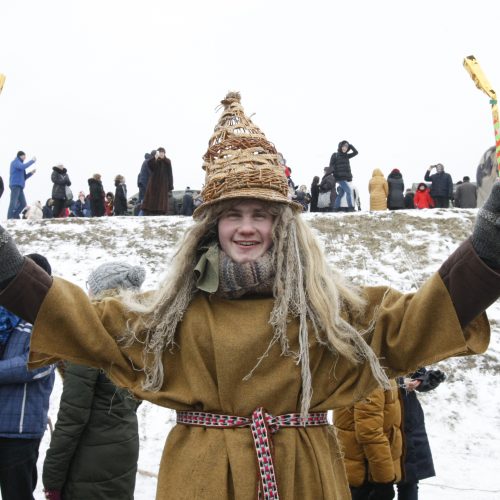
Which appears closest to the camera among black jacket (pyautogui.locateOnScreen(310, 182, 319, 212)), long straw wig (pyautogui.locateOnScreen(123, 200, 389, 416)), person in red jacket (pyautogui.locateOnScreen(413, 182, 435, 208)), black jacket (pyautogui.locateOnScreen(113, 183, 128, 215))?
long straw wig (pyautogui.locateOnScreen(123, 200, 389, 416))

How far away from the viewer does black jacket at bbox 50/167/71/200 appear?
41.9 ft

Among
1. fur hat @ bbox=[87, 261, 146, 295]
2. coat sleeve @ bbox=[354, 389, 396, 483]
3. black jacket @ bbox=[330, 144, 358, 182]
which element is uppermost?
black jacket @ bbox=[330, 144, 358, 182]

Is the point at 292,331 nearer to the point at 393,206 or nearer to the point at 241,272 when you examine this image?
the point at 241,272

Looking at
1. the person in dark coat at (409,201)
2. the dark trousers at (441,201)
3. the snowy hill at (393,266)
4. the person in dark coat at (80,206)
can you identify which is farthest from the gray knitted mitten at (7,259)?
the person in dark coat at (80,206)

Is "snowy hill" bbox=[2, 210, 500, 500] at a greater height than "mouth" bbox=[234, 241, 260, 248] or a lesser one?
lesser

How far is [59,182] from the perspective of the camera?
12836mm

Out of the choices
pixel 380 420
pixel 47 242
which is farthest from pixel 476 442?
pixel 47 242

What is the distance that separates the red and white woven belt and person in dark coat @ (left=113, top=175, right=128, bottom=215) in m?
12.8

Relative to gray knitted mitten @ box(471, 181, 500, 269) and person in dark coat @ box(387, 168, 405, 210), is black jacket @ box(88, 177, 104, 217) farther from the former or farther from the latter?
gray knitted mitten @ box(471, 181, 500, 269)

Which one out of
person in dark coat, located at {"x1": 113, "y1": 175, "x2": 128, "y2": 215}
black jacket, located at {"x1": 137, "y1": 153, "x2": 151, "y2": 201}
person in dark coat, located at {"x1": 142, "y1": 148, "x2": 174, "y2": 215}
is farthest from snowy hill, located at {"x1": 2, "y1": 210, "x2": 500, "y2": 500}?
person in dark coat, located at {"x1": 113, "y1": 175, "x2": 128, "y2": 215}

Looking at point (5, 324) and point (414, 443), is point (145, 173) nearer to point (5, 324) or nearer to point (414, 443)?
point (5, 324)

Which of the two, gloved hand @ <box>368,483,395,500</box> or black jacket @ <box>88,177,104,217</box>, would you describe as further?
black jacket @ <box>88,177,104,217</box>

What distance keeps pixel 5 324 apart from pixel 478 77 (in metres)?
2.71

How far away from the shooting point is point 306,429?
6.52 ft
